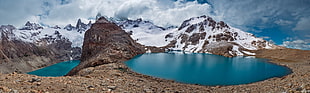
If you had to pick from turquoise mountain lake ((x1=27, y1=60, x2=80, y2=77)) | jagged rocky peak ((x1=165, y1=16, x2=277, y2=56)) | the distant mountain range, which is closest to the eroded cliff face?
turquoise mountain lake ((x1=27, y1=60, x2=80, y2=77))

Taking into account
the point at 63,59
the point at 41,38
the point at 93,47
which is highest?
the point at 41,38

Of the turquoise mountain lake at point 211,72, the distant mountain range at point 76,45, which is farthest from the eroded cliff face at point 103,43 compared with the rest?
the distant mountain range at point 76,45

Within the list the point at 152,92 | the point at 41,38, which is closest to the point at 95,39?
the point at 152,92

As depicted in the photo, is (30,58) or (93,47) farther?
(30,58)

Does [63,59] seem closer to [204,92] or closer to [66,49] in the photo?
[66,49]

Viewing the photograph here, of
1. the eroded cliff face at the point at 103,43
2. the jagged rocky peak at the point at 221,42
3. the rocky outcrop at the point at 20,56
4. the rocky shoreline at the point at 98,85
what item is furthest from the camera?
the jagged rocky peak at the point at 221,42

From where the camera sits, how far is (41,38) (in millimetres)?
178125

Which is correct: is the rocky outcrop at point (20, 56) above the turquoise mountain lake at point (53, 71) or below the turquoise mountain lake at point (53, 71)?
above

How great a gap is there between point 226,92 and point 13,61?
128 meters

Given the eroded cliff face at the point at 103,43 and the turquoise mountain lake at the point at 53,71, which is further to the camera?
the turquoise mountain lake at the point at 53,71

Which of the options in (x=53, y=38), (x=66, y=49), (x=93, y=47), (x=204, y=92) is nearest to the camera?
(x=204, y=92)

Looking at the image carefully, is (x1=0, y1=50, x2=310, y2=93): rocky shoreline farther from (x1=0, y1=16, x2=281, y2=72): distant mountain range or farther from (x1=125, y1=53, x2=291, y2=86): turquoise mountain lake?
(x1=0, y1=16, x2=281, y2=72): distant mountain range

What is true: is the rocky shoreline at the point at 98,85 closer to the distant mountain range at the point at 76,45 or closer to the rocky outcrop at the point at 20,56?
the distant mountain range at the point at 76,45

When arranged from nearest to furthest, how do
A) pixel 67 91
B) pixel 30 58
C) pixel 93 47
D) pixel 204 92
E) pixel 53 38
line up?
pixel 67 91
pixel 204 92
pixel 93 47
pixel 30 58
pixel 53 38
